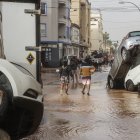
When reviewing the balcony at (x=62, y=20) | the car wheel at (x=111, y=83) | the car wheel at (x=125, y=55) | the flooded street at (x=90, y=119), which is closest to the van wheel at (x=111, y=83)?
the car wheel at (x=111, y=83)

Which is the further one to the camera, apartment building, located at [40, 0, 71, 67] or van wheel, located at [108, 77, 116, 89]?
apartment building, located at [40, 0, 71, 67]

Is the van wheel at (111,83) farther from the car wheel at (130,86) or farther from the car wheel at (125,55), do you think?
the car wheel at (125,55)

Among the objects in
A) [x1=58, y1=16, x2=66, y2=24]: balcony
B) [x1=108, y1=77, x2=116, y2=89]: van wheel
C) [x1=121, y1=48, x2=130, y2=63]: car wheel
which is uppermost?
[x1=58, y1=16, x2=66, y2=24]: balcony

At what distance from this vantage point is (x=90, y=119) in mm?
13266

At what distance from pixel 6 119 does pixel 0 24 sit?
3129 mm

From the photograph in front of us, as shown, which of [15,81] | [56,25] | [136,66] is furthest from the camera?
[56,25]

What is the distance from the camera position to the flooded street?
1072 centimetres

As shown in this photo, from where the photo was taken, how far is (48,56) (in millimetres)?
65500

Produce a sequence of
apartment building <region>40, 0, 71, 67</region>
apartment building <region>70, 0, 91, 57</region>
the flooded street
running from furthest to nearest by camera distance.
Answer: apartment building <region>70, 0, 91, 57</region> → apartment building <region>40, 0, 71, 67</region> → the flooded street

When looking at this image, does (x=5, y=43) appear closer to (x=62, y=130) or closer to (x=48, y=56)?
(x=62, y=130)

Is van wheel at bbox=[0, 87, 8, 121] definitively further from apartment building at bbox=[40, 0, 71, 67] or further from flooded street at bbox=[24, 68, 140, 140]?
apartment building at bbox=[40, 0, 71, 67]

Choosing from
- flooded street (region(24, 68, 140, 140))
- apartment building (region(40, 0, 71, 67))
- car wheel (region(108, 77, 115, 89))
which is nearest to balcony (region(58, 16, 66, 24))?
apartment building (region(40, 0, 71, 67))

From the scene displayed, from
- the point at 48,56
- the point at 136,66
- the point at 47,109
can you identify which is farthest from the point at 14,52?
the point at 48,56

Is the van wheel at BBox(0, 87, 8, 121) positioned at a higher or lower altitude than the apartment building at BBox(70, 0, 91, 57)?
lower
